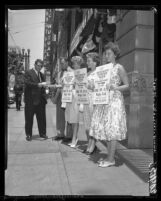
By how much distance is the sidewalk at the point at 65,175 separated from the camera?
3300 mm

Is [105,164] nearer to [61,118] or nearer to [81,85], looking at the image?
[81,85]

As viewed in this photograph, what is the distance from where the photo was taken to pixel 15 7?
2.85 m

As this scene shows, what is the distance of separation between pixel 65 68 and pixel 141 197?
347 cm

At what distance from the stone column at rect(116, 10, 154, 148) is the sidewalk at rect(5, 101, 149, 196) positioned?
472 millimetres

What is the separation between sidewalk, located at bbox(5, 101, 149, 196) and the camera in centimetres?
330

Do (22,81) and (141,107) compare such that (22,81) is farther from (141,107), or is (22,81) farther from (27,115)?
(141,107)

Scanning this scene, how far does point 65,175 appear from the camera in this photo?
12.6 ft

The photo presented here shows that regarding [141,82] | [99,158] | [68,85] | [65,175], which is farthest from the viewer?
[68,85]

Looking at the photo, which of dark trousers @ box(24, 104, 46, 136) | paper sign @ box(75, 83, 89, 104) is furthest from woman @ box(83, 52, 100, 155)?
dark trousers @ box(24, 104, 46, 136)

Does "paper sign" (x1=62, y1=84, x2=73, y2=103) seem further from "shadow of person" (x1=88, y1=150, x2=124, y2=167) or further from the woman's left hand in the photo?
the woman's left hand

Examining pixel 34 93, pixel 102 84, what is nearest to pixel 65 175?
pixel 102 84

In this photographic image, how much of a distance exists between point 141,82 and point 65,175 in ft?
7.20

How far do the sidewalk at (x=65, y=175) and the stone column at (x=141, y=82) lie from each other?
18.6 inches

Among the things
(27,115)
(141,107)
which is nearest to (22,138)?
(27,115)
